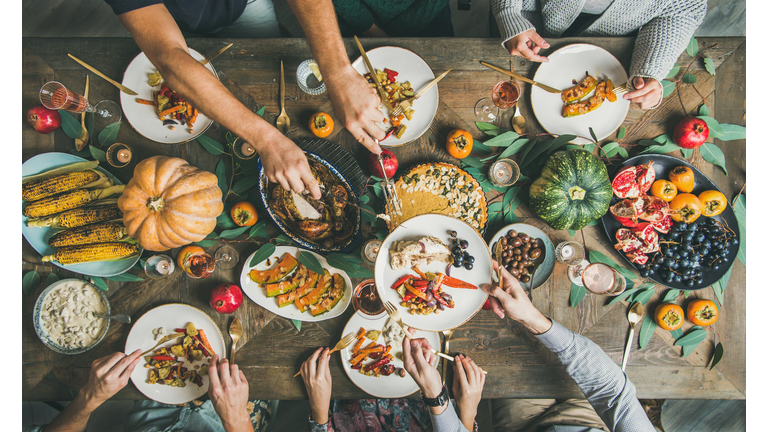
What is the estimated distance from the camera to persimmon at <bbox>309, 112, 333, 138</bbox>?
1680 millimetres

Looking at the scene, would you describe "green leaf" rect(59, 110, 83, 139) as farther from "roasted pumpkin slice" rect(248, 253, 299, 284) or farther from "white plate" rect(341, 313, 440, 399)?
"white plate" rect(341, 313, 440, 399)

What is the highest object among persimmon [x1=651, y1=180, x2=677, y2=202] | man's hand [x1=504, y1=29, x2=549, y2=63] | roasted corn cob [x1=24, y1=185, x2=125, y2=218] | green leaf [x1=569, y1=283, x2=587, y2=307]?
man's hand [x1=504, y1=29, x2=549, y2=63]

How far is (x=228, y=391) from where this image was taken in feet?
5.50

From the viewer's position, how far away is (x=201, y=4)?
1.69 metres

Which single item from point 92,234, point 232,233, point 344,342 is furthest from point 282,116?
point 344,342

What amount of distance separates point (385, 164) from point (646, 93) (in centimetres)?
139

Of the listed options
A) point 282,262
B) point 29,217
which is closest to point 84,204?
point 29,217

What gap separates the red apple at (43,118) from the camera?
5.60ft

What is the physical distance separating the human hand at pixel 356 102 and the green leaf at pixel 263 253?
71 cm

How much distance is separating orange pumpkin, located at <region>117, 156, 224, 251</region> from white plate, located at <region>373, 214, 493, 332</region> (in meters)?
0.87

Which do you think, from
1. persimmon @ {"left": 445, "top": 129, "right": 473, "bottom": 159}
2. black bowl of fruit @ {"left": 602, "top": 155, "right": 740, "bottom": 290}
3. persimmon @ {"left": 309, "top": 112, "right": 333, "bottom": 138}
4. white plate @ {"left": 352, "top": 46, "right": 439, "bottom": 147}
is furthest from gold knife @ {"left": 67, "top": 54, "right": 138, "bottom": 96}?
black bowl of fruit @ {"left": 602, "top": 155, "right": 740, "bottom": 290}

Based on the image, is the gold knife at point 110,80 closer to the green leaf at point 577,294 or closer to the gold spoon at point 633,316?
the green leaf at point 577,294

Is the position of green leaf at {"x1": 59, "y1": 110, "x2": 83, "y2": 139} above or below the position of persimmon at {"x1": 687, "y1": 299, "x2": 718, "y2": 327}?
above

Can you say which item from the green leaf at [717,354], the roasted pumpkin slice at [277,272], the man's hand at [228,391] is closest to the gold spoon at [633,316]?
the green leaf at [717,354]
